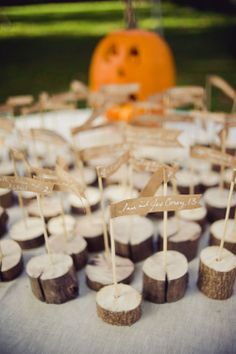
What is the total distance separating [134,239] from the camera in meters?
2.08

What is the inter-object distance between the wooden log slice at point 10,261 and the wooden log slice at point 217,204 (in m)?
1.13

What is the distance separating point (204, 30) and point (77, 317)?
10454mm

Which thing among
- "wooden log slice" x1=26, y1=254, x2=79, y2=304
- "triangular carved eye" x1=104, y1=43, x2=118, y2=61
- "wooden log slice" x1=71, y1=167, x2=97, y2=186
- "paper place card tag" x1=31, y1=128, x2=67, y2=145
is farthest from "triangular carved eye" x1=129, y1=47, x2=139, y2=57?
"wooden log slice" x1=26, y1=254, x2=79, y2=304

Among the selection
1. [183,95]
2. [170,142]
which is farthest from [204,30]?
[170,142]

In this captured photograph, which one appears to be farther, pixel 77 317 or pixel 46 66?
pixel 46 66

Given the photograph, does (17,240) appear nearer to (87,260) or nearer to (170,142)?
(87,260)

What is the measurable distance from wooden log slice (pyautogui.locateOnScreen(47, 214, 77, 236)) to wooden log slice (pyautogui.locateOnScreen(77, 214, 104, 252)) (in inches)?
1.5

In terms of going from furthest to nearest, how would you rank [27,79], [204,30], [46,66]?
[204,30], [46,66], [27,79]

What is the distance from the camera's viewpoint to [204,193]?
8.52 feet

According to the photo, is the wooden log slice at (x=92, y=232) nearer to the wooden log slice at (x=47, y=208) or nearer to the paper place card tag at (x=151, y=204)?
the wooden log slice at (x=47, y=208)

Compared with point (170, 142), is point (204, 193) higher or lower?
lower

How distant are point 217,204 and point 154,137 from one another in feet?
1.83

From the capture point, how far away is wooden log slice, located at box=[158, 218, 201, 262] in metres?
2.06

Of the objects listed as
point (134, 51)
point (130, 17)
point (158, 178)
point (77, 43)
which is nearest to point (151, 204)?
point (158, 178)
